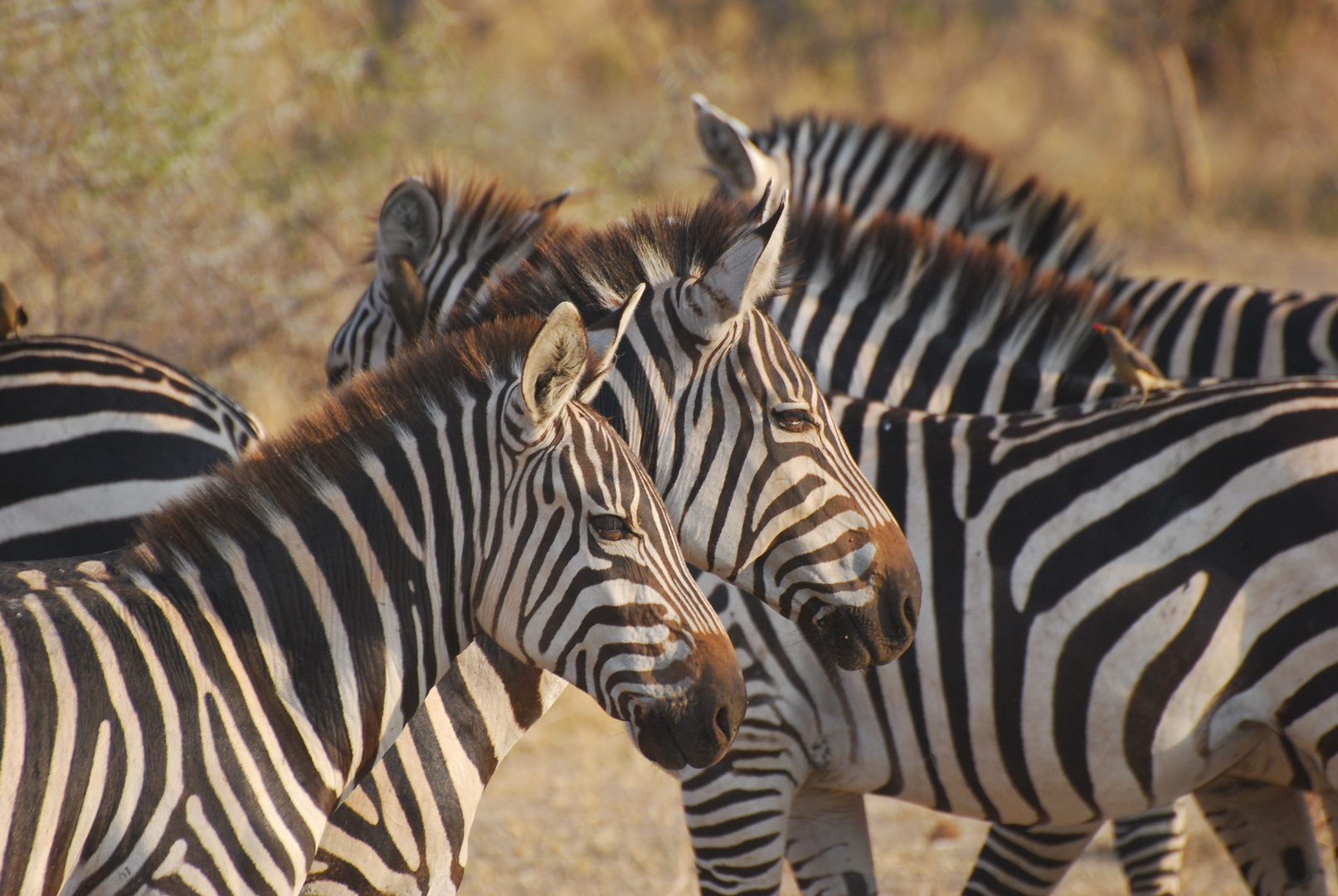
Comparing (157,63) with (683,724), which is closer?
(683,724)

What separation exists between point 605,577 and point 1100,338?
7.76 ft

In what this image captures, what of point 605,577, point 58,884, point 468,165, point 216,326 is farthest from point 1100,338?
point 468,165

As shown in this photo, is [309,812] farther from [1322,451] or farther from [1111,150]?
[1111,150]

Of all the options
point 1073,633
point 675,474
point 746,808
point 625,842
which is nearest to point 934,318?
point 1073,633

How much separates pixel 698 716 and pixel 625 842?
325 centimetres

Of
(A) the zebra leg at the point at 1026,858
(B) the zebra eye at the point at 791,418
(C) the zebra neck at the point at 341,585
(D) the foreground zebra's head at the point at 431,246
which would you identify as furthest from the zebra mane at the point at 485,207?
(A) the zebra leg at the point at 1026,858

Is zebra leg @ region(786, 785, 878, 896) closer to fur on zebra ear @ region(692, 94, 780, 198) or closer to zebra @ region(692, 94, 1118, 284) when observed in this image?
zebra @ region(692, 94, 1118, 284)

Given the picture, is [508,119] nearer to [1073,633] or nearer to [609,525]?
[1073,633]

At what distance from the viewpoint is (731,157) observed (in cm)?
550

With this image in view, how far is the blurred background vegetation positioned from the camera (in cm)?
619

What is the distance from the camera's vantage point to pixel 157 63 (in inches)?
258

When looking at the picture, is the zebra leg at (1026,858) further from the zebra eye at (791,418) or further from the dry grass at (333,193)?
the zebra eye at (791,418)

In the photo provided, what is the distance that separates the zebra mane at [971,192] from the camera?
199 inches

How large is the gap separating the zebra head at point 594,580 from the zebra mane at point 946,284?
69.6 inches
